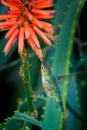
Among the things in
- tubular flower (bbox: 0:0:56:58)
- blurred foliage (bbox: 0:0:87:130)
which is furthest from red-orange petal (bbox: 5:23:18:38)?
blurred foliage (bbox: 0:0:87:130)

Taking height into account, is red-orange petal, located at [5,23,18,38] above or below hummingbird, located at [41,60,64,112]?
above

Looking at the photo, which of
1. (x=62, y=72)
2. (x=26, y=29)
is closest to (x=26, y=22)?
(x=26, y=29)

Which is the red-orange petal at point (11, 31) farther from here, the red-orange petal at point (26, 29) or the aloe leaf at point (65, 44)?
the aloe leaf at point (65, 44)

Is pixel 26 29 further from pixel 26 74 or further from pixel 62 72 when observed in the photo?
pixel 62 72

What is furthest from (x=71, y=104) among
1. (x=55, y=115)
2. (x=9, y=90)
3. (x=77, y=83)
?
(x=55, y=115)

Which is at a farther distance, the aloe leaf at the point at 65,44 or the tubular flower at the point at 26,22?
the aloe leaf at the point at 65,44

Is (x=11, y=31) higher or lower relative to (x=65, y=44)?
higher

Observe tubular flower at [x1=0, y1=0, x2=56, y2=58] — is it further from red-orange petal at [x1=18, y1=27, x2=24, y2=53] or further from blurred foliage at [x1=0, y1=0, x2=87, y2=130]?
blurred foliage at [x1=0, y1=0, x2=87, y2=130]

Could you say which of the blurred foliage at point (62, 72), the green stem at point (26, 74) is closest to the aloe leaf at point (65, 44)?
the blurred foliage at point (62, 72)

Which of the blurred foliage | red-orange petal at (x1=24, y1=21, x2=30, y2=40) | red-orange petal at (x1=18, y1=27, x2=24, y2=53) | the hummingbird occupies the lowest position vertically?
the blurred foliage

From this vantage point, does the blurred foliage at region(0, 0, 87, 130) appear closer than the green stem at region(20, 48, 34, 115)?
No
